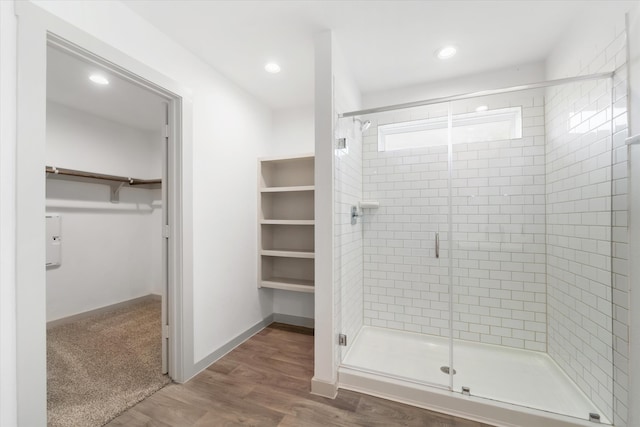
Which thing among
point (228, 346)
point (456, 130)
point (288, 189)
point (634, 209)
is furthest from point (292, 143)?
point (634, 209)

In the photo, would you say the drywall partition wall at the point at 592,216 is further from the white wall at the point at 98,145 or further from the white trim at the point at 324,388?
the white wall at the point at 98,145

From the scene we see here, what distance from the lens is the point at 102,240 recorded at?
11.4 ft

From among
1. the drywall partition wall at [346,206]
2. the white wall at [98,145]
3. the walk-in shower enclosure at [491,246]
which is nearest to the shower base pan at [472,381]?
the walk-in shower enclosure at [491,246]

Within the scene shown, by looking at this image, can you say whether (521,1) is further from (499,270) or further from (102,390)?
(102,390)

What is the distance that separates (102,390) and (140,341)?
77cm

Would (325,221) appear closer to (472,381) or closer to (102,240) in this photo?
(472,381)

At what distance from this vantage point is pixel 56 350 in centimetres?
241

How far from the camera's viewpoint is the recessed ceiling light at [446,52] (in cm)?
209

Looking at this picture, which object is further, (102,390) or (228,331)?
(228,331)

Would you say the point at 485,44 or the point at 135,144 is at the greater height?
the point at 485,44

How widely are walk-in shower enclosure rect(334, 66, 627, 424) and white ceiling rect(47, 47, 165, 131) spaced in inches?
80.0

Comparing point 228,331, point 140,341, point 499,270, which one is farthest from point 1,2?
point 499,270

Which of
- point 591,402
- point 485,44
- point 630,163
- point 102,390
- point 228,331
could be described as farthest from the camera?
point 228,331

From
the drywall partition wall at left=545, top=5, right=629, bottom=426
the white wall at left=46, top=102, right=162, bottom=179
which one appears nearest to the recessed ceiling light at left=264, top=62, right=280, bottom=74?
the white wall at left=46, top=102, right=162, bottom=179
